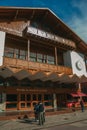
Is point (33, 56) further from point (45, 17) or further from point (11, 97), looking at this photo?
point (11, 97)

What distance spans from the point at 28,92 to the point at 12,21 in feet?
29.9

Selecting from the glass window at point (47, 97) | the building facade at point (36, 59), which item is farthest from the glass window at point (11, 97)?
the glass window at point (47, 97)

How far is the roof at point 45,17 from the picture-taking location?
22.5 meters

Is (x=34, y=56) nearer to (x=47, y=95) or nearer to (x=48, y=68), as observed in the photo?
(x=48, y=68)

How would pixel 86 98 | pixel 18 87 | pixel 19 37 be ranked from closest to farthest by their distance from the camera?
pixel 18 87, pixel 19 37, pixel 86 98

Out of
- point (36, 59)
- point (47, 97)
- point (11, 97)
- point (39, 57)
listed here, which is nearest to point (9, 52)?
point (36, 59)

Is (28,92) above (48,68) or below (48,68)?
below

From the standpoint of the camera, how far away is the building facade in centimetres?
2109

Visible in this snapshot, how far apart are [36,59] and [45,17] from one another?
20.4 ft

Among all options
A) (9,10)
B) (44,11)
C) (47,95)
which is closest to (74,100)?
(47,95)

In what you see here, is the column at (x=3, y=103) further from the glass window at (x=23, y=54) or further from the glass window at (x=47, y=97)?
the glass window at (x=47, y=97)

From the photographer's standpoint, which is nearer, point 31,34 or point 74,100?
point 31,34

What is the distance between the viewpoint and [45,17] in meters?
26.6

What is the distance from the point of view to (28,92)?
907 inches
